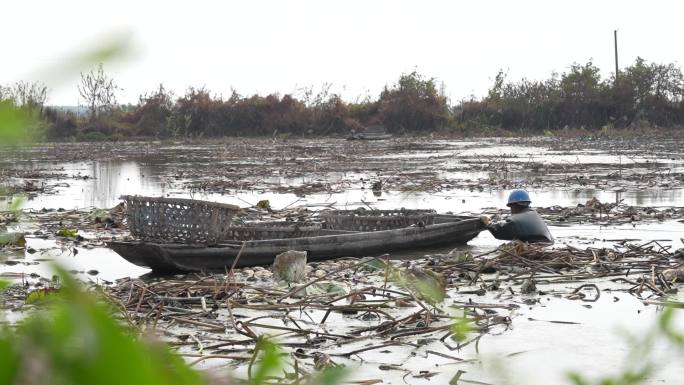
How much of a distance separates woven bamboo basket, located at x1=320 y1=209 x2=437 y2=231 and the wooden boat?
5 centimetres

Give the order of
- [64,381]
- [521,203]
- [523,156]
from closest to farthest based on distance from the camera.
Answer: [64,381] < [521,203] < [523,156]

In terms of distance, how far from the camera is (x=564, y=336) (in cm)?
557

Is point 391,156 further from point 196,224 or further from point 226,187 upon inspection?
point 196,224

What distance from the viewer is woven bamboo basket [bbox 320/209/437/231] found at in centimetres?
1020

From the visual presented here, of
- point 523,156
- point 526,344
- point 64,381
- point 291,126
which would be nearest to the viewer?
point 64,381

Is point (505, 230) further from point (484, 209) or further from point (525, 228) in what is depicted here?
point (484, 209)

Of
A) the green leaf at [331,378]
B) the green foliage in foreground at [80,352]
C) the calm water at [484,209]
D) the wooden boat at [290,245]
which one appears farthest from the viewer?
the wooden boat at [290,245]

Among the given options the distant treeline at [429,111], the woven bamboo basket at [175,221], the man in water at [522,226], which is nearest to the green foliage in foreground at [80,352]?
the woven bamboo basket at [175,221]

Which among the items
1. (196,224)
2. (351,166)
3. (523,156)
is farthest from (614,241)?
(523,156)

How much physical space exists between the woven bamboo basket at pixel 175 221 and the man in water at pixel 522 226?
2763 mm

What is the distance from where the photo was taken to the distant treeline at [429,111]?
159 feet

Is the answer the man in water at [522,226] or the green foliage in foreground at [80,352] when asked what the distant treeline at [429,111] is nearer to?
the man in water at [522,226]

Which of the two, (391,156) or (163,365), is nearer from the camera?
(163,365)

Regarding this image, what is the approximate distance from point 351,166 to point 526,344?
1877 cm
